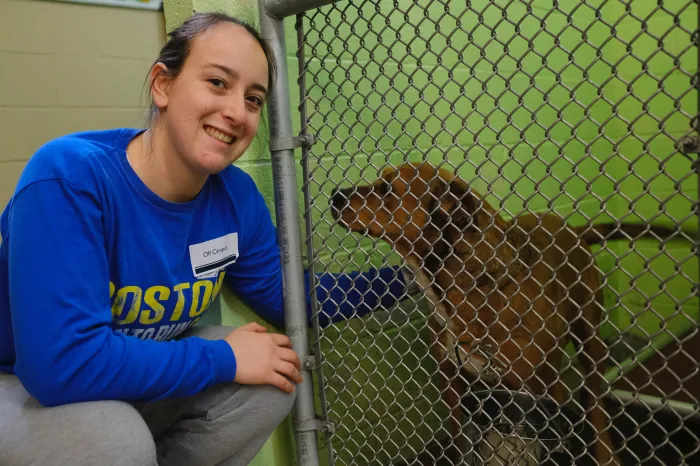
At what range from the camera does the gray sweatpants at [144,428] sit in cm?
103

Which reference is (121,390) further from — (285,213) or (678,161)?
(678,161)

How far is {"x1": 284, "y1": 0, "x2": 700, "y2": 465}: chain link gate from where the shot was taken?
118cm

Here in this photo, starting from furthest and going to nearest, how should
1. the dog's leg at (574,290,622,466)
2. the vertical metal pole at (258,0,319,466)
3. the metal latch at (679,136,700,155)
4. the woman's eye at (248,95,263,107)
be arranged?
the dog's leg at (574,290,622,466)
the vertical metal pole at (258,0,319,466)
the woman's eye at (248,95,263,107)
the metal latch at (679,136,700,155)

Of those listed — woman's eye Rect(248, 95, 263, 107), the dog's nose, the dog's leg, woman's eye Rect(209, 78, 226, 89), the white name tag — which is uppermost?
woman's eye Rect(209, 78, 226, 89)

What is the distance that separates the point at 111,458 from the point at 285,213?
736 millimetres

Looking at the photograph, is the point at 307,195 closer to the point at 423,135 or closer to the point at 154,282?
the point at 154,282

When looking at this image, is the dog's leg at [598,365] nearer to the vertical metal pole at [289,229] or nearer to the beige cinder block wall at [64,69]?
the vertical metal pole at [289,229]

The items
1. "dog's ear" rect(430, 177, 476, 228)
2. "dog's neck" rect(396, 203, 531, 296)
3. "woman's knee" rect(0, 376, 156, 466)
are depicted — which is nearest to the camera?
"woman's knee" rect(0, 376, 156, 466)

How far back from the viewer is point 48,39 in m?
2.08

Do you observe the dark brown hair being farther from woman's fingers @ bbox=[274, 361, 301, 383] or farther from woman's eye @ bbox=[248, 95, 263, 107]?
woman's fingers @ bbox=[274, 361, 301, 383]

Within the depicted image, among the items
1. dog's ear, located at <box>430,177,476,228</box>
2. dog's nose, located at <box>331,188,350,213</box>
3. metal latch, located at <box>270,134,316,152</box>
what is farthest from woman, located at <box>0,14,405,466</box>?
dog's ear, located at <box>430,177,476,228</box>

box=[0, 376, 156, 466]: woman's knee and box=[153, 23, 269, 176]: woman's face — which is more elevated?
box=[153, 23, 269, 176]: woman's face

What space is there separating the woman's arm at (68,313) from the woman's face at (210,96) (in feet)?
0.85

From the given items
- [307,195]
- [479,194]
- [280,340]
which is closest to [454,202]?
[479,194]
